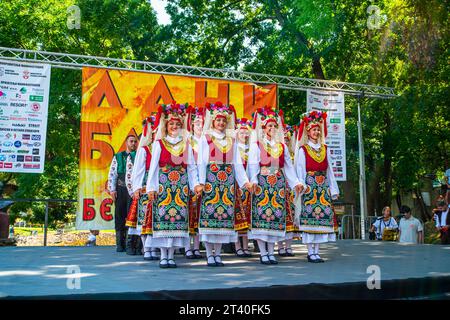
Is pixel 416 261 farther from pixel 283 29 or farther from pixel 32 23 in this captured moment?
pixel 32 23

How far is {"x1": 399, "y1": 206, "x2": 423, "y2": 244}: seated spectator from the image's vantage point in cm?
1109

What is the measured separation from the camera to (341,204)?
643 inches

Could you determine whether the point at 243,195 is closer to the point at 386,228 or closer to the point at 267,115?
the point at 267,115

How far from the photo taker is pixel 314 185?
698 centimetres

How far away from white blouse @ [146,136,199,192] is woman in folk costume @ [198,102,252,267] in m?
0.09

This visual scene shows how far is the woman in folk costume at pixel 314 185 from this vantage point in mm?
6910

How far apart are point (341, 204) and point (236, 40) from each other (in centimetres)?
622

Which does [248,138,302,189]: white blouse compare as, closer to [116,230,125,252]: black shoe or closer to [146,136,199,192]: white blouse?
[146,136,199,192]: white blouse

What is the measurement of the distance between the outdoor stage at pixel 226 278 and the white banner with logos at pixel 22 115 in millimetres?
2898

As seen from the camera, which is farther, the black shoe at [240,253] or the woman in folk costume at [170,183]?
the black shoe at [240,253]

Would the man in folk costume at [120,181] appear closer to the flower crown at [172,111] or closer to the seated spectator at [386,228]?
the flower crown at [172,111]

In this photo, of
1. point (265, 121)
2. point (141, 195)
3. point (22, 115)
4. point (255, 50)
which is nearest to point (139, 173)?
point (141, 195)

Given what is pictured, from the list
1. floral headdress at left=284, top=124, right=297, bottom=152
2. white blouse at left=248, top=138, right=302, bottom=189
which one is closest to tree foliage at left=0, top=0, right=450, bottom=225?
floral headdress at left=284, top=124, right=297, bottom=152

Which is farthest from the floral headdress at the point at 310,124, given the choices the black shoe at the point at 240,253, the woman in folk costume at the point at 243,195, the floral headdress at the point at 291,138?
the black shoe at the point at 240,253
